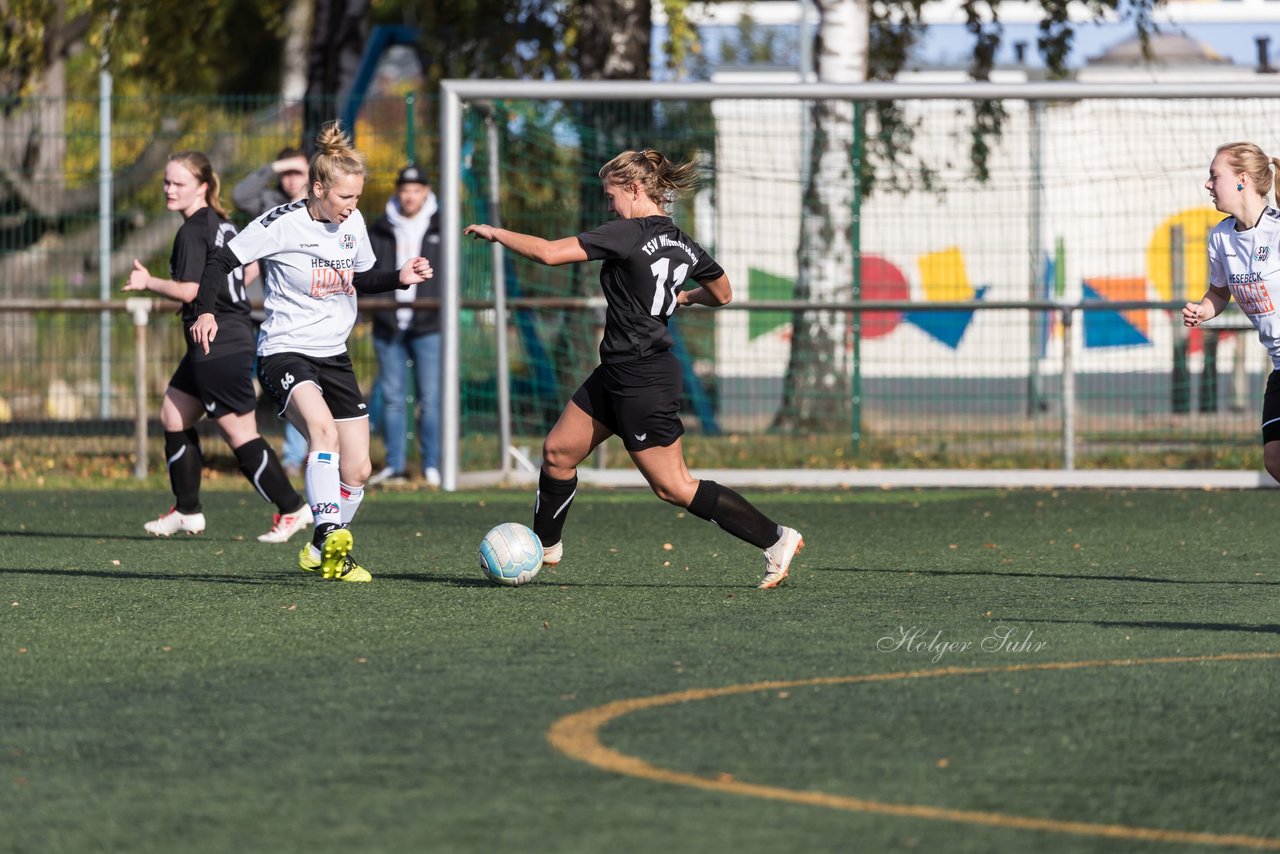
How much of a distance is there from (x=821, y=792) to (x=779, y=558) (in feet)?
11.6

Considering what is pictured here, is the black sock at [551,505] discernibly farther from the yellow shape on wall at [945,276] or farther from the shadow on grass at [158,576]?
the yellow shape on wall at [945,276]

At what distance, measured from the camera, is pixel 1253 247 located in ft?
25.4

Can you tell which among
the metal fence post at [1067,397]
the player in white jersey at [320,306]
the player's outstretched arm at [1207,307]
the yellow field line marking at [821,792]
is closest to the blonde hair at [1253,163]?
the player's outstretched arm at [1207,307]

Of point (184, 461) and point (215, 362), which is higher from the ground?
point (215, 362)

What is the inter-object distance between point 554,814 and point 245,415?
19.8 ft

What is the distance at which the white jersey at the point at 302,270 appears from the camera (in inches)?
318

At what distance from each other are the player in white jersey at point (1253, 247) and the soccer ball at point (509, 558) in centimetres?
285

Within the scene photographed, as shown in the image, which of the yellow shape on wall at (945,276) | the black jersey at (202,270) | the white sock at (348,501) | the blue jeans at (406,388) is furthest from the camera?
the yellow shape on wall at (945,276)

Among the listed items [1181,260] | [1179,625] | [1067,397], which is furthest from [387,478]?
[1179,625]

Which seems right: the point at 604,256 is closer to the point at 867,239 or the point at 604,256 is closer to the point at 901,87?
the point at 901,87

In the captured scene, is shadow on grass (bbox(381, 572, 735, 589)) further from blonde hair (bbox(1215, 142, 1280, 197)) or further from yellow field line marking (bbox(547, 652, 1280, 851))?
blonde hair (bbox(1215, 142, 1280, 197))

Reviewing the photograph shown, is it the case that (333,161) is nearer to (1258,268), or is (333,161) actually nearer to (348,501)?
(348,501)

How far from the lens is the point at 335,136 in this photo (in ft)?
26.3

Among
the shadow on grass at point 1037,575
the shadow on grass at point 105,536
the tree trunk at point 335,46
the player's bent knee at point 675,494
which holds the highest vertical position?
the tree trunk at point 335,46
